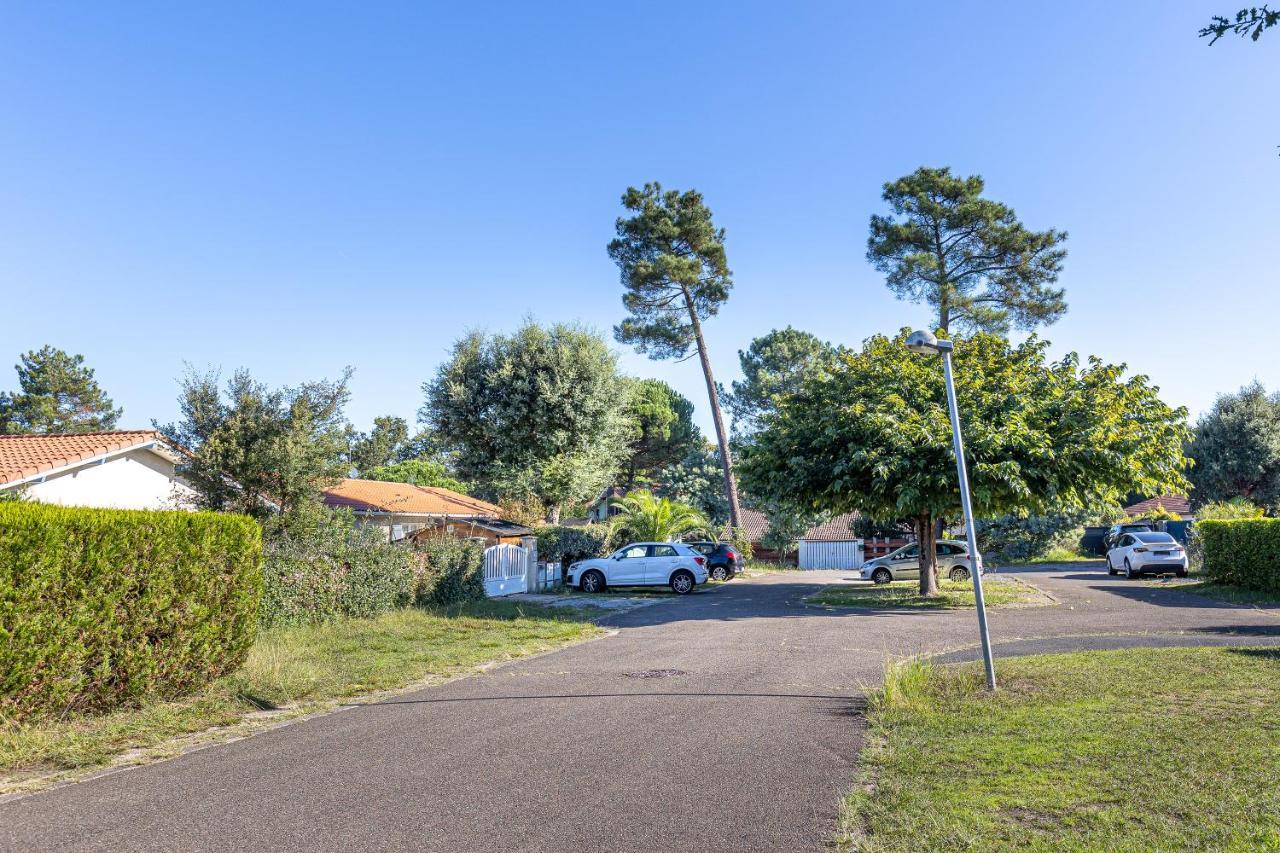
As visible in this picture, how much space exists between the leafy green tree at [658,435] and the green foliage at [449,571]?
32756 mm

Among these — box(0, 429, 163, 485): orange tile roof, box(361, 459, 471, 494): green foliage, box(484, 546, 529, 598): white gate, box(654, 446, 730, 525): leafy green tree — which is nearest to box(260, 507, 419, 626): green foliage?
box(484, 546, 529, 598): white gate

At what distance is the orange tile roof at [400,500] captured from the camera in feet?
98.5

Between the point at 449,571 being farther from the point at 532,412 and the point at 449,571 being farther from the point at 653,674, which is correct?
the point at 532,412

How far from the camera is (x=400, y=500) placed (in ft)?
103

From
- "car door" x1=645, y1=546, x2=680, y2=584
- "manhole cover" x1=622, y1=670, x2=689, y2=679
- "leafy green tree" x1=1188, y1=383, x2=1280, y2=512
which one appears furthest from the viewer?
"leafy green tree" x1=1188, y1=383, x2=1280, y2=512

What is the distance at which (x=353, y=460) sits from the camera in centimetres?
2052

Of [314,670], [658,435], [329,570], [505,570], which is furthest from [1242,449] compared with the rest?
[314,670]

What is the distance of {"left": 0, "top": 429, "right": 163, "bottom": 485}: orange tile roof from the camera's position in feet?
66.0

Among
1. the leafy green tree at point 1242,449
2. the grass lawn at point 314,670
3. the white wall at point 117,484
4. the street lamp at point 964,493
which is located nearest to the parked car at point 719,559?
the grass lawn at point 314,670

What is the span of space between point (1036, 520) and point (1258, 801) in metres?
41.7

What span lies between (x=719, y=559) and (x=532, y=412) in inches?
355

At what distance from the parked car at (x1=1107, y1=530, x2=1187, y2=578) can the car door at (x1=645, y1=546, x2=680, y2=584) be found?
16.5 m

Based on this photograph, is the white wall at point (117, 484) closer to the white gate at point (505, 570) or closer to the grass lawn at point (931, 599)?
the white gate at point (505, 570)

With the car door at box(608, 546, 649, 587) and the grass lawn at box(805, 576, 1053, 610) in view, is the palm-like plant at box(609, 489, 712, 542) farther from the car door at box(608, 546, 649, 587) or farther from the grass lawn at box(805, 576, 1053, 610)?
the grass lawn at box(805, 576, 1053, 610)
